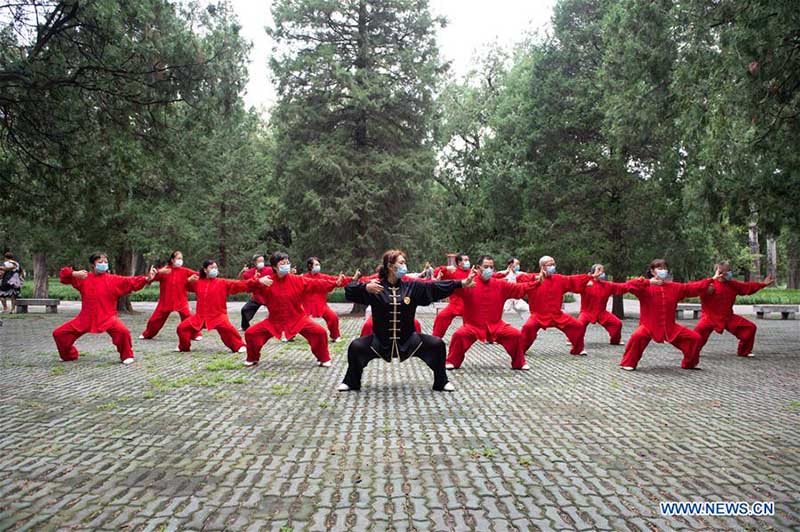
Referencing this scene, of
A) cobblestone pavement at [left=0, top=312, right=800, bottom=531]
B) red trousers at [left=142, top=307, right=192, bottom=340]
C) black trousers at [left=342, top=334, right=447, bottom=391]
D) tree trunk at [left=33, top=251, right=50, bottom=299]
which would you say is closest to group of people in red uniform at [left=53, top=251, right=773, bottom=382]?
cobblestone pavement at [left=0, top=312, right=800, bottom=531]

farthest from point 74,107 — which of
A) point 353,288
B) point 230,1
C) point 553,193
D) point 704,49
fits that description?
point 553,193

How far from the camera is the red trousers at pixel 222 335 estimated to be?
1161cm

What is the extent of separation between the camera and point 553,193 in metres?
22.2

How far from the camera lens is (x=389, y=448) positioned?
5262 mm

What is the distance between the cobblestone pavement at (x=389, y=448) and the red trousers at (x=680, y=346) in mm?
459

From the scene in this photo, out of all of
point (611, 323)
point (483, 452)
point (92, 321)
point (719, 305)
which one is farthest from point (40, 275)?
point (483, 452)

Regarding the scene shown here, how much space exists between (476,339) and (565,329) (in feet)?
9.39

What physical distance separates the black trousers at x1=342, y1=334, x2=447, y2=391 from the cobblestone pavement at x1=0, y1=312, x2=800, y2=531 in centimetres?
33

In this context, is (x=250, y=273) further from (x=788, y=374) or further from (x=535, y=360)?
(x=788, y=374)

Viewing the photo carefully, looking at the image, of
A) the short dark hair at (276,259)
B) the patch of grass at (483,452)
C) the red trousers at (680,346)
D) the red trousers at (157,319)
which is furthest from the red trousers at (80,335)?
the red trousers at (680,346)

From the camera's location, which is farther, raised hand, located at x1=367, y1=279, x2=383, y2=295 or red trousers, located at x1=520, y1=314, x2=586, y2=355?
red trousers, located at x1=520, y1=314, x2=586, y2=355

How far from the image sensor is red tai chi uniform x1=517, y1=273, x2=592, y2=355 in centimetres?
1157

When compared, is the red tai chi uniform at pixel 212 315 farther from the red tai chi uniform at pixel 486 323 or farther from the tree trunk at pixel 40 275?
the tree trunk at pixel 40 275

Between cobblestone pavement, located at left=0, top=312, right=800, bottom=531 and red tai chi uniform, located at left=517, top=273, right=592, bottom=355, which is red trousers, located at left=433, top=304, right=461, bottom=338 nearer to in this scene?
A: red tai chi uniform, located at left=517, top=273, right=592, bottom=355
